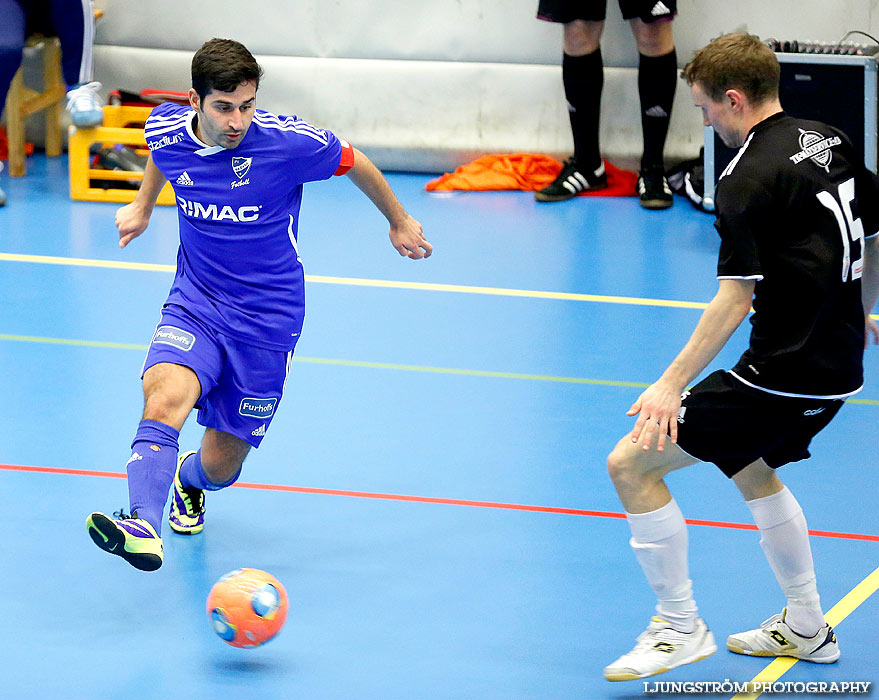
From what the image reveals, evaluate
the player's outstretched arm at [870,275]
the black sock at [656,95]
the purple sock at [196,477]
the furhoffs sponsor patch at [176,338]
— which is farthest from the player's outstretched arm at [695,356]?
the black sock at [656,95]

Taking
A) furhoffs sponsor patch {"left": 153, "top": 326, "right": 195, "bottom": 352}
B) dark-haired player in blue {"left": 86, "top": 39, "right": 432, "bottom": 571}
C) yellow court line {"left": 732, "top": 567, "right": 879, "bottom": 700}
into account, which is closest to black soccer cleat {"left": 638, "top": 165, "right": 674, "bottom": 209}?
dark-haired player in blue {"left": 86, "top": 39, "right": 432, "bottom": 571}

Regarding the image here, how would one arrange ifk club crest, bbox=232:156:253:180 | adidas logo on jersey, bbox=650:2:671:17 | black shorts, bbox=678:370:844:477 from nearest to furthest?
black shorts, bbox=678:370:844:477 < ifk club crest, bbox=232:156:253:180 < adidas logo on jersey, bbox=650:2:671:17

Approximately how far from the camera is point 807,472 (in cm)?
480

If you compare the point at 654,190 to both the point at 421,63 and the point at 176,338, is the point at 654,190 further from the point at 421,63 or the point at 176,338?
the point at 176,338

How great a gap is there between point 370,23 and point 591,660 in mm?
7179

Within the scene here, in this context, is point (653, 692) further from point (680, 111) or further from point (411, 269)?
point (680, 111)

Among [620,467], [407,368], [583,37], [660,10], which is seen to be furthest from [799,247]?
[583,37]

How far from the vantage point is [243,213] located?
3936 mm

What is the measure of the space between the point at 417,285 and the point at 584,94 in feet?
8.36

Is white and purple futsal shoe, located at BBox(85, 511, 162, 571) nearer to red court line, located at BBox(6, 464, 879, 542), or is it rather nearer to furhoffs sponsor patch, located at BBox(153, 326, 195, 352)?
furhoffs sponsor patch, located at BBox(153, 326, 195, 352)

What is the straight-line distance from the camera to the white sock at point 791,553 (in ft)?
11.1

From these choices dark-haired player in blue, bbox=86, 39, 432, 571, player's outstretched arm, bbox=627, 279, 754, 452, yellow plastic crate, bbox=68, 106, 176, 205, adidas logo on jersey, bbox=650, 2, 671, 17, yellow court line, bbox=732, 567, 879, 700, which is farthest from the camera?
yellow plastic crate, bbox=68, 106, 176, 205

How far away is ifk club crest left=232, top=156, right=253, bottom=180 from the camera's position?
3.90m

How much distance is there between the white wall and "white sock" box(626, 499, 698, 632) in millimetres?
6576
